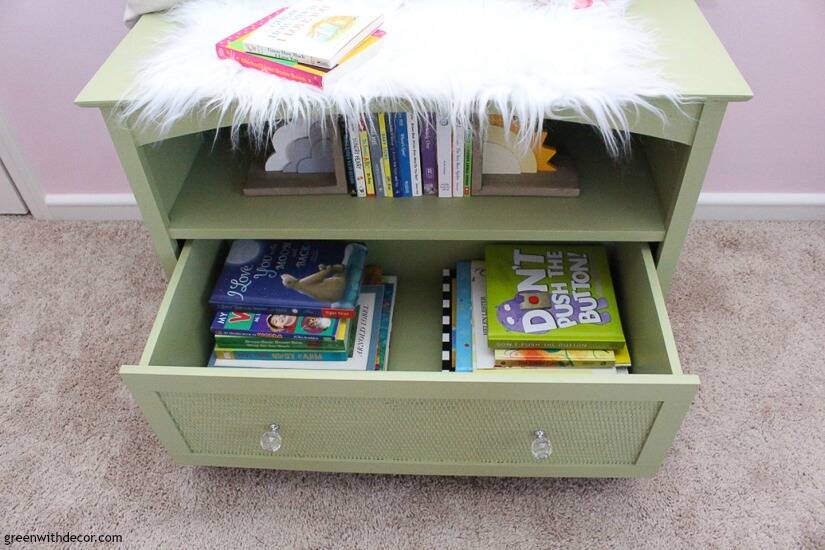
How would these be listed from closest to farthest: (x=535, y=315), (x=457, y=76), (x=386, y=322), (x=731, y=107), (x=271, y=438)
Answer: (x=457, y=76) → (x=271, y=438) → (x=535, y=315) → (x=386, y=322) → (x=731, y=107)

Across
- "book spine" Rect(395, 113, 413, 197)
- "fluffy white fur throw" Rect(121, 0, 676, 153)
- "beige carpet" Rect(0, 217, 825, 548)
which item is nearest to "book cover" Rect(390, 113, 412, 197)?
"book spine" Rect(395, 113, 413, 197)

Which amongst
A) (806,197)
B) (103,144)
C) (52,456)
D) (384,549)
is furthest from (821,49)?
(52,456)

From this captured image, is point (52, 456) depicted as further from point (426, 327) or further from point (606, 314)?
point (606, 314)

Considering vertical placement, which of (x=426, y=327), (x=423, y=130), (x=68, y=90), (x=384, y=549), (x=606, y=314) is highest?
(x=423, y=130)

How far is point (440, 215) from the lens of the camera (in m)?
0.95

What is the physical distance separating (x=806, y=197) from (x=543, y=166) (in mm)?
737

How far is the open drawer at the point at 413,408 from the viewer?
813 mm

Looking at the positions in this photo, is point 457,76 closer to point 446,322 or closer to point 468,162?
point 468,162

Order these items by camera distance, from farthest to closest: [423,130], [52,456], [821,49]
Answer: [821,49] < [52,456] < [423,130]

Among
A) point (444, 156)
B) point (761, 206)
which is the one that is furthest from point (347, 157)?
point (761, 206)

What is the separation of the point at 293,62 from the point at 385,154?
19 centimetres

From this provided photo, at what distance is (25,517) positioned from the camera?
100 cm

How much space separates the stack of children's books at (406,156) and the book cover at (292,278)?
6.1 inches

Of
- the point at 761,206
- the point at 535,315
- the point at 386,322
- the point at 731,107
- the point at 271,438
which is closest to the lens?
the point at 271,438
